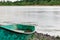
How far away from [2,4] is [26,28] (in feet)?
67.8

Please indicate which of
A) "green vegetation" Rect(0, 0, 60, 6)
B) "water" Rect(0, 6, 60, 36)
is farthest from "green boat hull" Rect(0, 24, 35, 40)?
"green vegetation" Rect(0, 0, 60, 6)

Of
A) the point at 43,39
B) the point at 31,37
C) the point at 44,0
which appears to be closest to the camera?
the point at 31,37

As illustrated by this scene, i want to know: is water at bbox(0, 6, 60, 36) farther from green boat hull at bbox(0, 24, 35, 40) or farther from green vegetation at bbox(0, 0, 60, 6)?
green boat hull at bbox(0, 24, 35, 40)

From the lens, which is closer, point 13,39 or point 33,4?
point 13,39

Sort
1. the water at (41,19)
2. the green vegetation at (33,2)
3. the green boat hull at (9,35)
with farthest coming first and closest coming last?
the green vegetation at (33,2) → the water at (41,19) → the green boat hull at (9,35)

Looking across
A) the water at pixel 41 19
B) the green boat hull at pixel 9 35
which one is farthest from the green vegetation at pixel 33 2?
the green boat hull at pixel 9 35

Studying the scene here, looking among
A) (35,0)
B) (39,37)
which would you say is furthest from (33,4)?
(39,37)

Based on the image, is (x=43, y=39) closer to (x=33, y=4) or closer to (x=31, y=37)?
(x=31, y=37)

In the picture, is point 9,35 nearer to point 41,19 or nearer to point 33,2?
point 41,19

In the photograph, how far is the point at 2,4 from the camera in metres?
27.8

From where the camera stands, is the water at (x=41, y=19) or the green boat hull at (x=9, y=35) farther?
the water at (x=41, y=19)

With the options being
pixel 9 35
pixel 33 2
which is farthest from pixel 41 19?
pixel 33 2

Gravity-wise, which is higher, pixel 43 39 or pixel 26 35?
pixel 26 35

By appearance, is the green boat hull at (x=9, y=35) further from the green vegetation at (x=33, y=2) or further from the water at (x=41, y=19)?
the green vegetation at (x=33, y=2)
